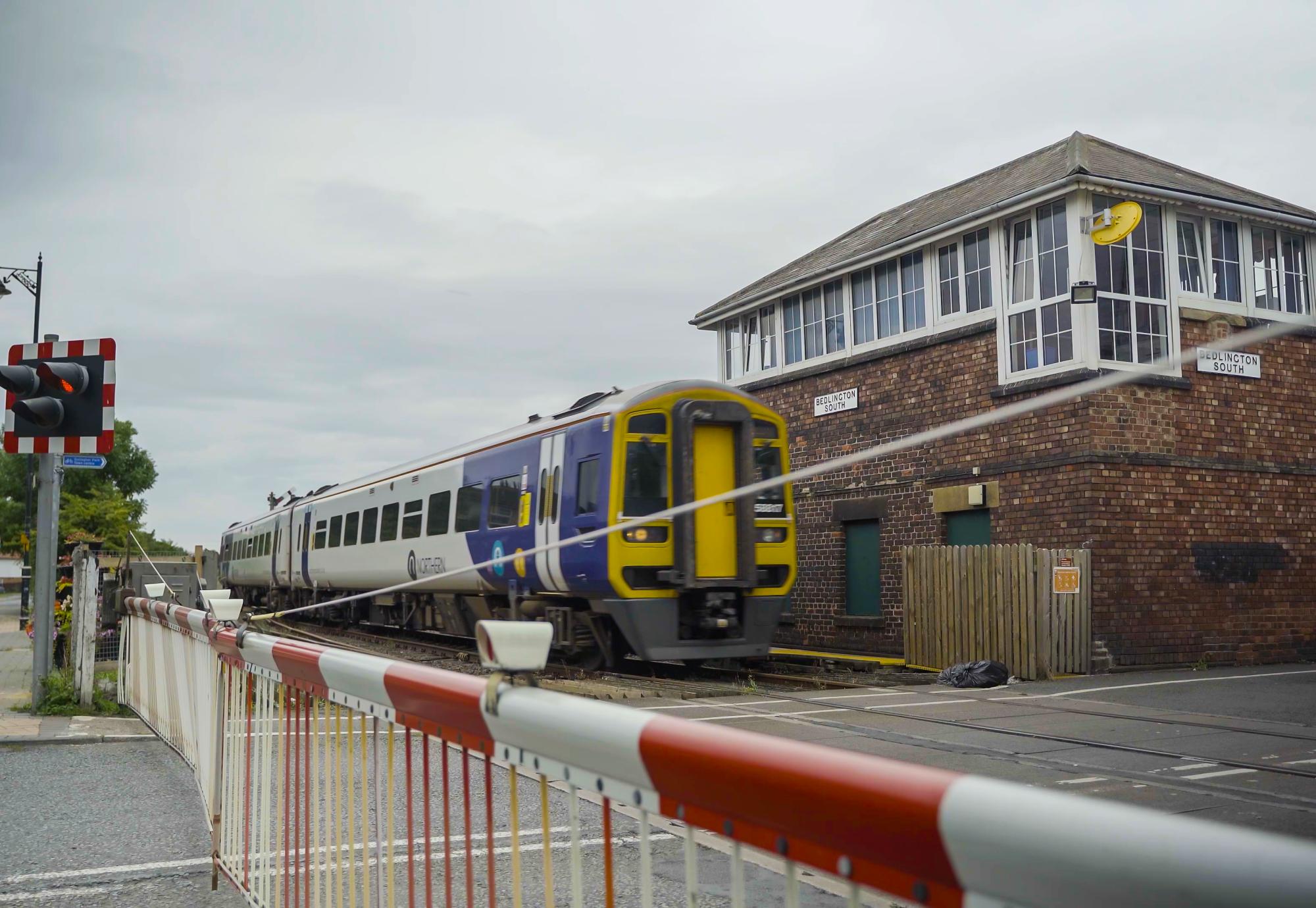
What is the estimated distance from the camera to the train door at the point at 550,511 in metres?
13.6

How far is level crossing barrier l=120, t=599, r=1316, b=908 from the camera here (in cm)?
110

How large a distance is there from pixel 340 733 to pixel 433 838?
528mm

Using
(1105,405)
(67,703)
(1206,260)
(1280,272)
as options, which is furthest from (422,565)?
(1280,272)

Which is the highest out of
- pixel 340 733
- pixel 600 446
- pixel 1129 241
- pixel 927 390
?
pixel 1129 241

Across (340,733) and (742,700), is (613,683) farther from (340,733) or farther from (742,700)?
(340,733)

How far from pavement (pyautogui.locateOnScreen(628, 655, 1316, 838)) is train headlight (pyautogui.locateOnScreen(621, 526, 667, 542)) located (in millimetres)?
2165

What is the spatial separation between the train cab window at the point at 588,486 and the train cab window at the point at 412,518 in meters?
5.24

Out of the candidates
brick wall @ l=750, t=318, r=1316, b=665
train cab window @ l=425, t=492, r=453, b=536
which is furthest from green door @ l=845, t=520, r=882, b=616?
train cab window @ l=425, t=492, r=453, b=536

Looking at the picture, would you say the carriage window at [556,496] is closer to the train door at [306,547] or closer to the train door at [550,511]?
the train door at [550,511]

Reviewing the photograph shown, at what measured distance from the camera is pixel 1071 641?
14.8 m

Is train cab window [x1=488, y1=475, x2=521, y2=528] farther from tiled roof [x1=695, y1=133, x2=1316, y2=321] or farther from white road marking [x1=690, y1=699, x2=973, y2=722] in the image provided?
tiled roof [x1=695, y1=133, x2=1316, y2=321]

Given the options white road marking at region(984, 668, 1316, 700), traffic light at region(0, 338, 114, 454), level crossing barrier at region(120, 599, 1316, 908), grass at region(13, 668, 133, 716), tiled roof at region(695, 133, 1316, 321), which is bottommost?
white road marking at region(984, 668, 1316, 700)

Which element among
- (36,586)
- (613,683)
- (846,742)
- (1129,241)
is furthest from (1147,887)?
(1129,241)

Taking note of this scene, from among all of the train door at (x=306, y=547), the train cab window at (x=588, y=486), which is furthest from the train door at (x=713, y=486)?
the train door at (x=306, y=547)
